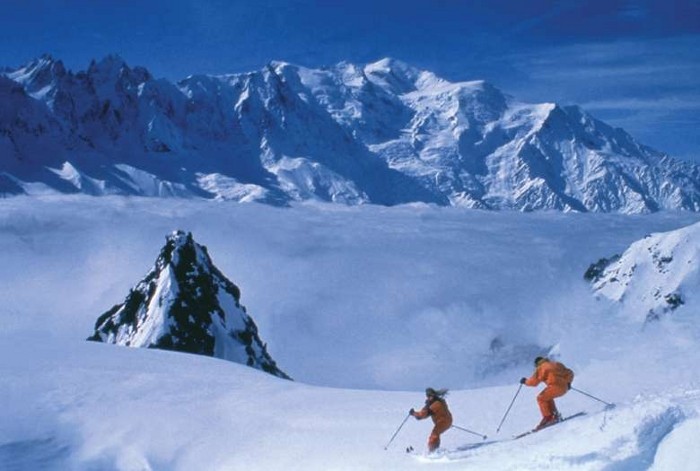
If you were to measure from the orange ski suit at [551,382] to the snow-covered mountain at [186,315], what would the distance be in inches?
1792

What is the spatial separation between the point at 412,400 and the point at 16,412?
13.9 m

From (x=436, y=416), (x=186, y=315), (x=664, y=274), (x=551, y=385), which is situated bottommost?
(x=664, y=274)

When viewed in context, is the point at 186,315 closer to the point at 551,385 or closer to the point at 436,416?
the point at 436,416

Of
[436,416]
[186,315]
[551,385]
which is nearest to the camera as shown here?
[551,385]

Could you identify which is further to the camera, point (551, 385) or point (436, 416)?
point (436, 416)

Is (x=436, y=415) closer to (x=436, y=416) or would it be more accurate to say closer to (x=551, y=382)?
(x=436, y=416)

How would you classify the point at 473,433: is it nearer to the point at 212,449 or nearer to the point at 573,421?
the point at 573,421

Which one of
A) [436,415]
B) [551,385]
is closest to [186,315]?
[436,415]

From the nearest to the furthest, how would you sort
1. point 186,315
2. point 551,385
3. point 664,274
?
point 551,385
point 186,315
point 664,274

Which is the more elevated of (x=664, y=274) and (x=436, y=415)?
(x=436, y=415)

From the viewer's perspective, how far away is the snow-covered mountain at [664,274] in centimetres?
17275

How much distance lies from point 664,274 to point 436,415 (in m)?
173

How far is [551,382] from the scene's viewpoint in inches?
842

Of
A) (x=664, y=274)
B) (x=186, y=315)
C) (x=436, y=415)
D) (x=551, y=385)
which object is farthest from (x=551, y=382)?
(x=664, y=274)
